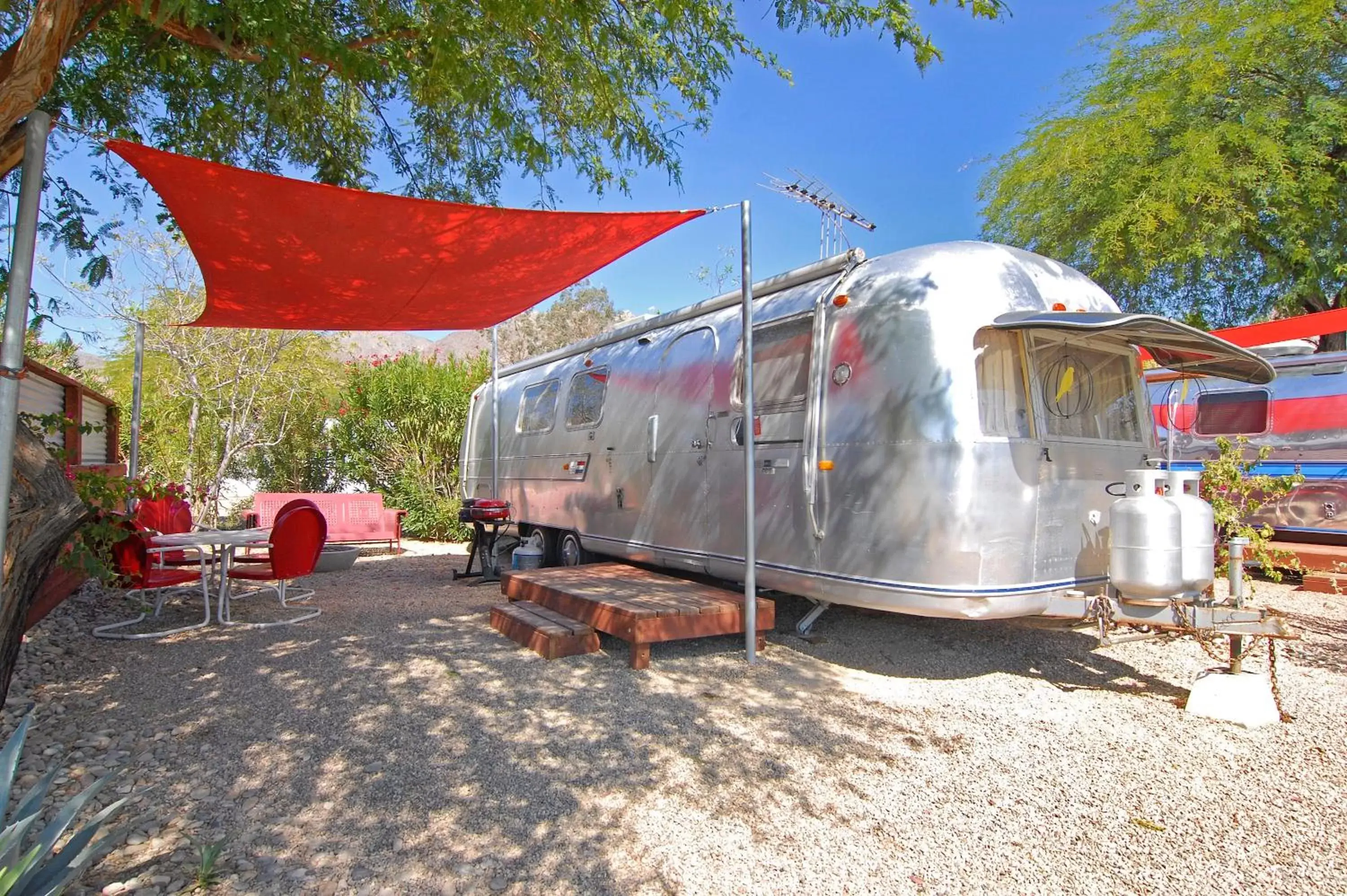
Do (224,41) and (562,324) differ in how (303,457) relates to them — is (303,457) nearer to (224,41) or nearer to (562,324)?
(224,41)

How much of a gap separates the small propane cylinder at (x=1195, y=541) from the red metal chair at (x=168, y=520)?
6884mm

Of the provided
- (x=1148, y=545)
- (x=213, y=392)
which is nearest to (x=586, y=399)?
(x=1148, y=545)

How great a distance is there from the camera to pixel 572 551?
814 centimetres

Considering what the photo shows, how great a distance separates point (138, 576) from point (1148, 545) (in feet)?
20.3

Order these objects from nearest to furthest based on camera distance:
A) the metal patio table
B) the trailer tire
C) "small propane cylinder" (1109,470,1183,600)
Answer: "small propane cylinder" (1109,470,1183,600)
the metal patio table
the trailer tire

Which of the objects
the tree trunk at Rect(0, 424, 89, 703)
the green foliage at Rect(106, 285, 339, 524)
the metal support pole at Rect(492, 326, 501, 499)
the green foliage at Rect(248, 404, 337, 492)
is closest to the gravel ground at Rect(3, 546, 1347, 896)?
the tree trunk at Rect(0, 424, 89, 703)

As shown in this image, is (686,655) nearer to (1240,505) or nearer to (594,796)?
(594,796)

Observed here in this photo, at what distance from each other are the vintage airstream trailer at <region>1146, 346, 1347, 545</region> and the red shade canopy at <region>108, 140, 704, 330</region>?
5587mm

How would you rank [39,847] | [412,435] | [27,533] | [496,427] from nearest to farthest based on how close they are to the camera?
[39,847] < [27,533] < [496,427] < [412,435]

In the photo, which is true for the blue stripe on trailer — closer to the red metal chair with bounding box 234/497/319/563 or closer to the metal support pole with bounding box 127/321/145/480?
the red metal chair with bounding box 234/497/319/563

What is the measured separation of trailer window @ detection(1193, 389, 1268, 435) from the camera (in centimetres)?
827

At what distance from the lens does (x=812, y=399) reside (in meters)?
4.92

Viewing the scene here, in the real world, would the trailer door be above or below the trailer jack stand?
above

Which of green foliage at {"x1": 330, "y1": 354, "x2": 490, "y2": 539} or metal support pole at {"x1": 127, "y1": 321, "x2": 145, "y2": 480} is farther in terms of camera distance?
green foliage at {"x1": 330, "y1": 354, "x2": 490, "y2": 539}
